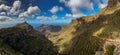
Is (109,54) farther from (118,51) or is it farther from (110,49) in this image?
(118,51)

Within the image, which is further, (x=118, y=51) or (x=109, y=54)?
(x=109, y=54)

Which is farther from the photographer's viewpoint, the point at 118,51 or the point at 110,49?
the point at 110,49

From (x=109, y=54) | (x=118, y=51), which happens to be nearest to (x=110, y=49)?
(x=109, y=54)
